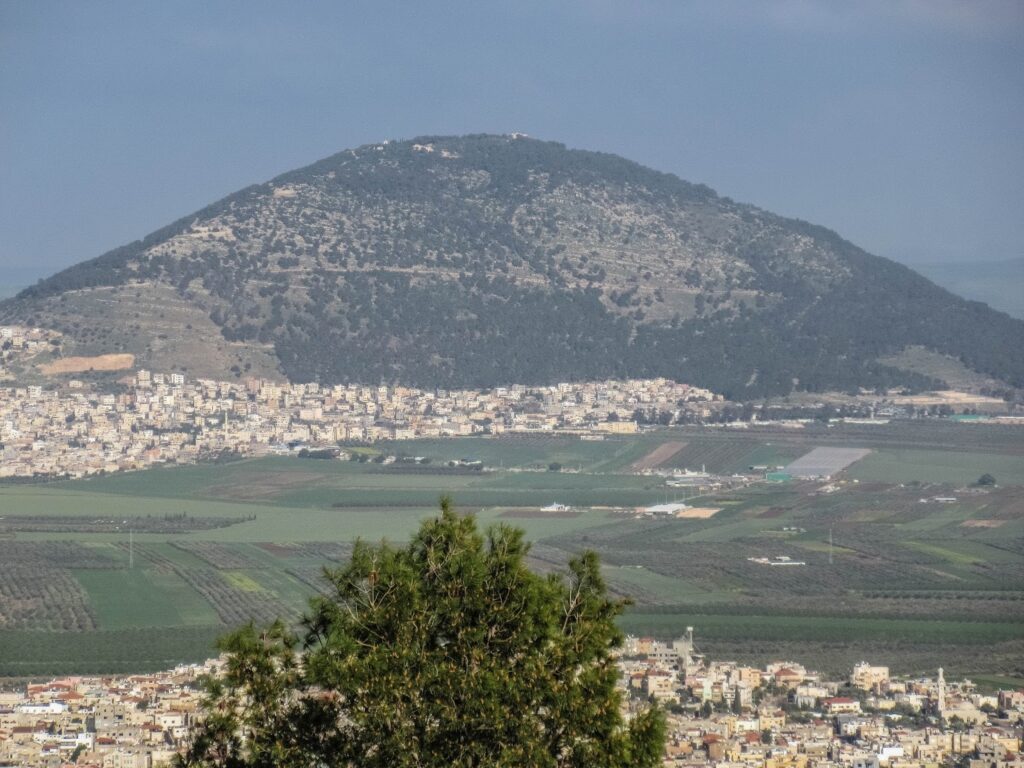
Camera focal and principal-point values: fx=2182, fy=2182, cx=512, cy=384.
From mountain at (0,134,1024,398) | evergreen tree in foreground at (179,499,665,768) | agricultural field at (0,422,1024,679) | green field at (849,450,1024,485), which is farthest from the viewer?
mountain at (0,134,1024,398)

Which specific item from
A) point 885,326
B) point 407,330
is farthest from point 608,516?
point 885,326

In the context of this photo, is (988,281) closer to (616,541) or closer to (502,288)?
(502,288)

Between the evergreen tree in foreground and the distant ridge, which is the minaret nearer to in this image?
the evergreen tree in foreground

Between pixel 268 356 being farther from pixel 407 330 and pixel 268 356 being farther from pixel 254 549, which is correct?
pixel 254 549

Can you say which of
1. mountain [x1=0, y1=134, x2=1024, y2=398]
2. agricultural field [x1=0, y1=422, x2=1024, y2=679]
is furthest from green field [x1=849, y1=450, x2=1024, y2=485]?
mountain [x1=0, y1=134, x2=1024, y2=398]

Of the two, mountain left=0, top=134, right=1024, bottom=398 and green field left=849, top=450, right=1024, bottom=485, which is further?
mountain left=0, top=134, right=1024, bottom=398

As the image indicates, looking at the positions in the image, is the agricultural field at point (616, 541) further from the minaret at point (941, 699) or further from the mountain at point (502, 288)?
the mountain at point (502, 288)
